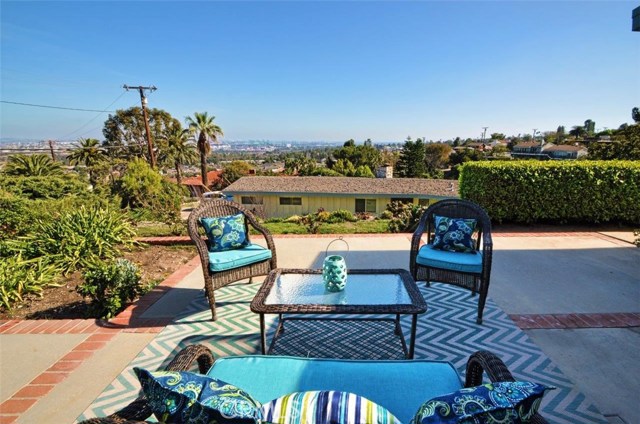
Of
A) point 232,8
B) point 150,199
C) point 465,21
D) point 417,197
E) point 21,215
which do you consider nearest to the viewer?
point 21,215

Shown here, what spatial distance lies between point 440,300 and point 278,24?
863cm

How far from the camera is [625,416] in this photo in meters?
1.86

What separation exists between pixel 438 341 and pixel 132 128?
32266 mm

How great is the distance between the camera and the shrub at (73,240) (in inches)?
169

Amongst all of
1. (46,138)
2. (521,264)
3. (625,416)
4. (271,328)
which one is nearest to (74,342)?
(271,328)

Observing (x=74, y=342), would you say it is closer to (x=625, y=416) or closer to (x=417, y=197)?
(x=625, y=416)

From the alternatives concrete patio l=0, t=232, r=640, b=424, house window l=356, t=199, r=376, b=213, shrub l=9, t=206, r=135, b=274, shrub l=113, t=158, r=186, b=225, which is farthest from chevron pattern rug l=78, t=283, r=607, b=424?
house window l=356, t=199, r=376, b=213

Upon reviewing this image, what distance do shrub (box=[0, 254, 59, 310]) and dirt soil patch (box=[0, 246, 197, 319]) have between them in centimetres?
10

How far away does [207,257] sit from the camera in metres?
3.03

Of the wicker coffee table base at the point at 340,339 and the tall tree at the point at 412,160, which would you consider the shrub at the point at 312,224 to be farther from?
the tall tree at the point at 412,160

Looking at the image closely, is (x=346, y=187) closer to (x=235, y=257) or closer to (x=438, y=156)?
(x=235, y=257)

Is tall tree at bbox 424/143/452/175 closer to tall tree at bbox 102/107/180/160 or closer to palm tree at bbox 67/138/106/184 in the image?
tall tree at bbox 102/107/180/160

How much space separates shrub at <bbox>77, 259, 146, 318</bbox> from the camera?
3.17 meters

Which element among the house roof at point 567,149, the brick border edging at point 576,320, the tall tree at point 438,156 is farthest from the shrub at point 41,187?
the house roof at point 567,149
